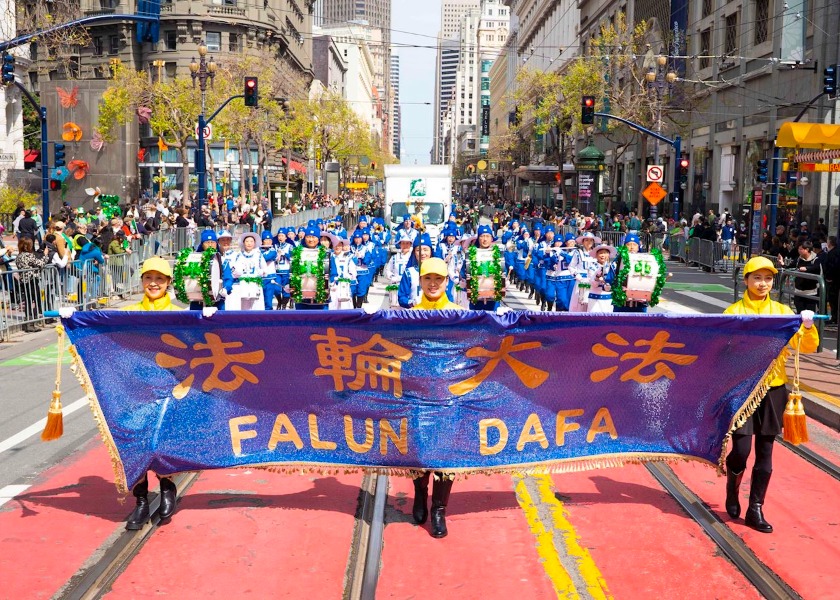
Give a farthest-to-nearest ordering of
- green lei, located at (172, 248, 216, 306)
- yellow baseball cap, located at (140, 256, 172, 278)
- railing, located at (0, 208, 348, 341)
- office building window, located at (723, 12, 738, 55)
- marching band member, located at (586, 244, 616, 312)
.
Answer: office building window, located at (723, 12, 738, 55) < railing, located at (0, 208, 348, 341) < marching band member, located at (586, 244, 616, 312) < green lei, located at (172, 248, 216, 306) < yellow baseball cap, located at (140, 256, 172, 278)

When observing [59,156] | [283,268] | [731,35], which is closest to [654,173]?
[731,35]

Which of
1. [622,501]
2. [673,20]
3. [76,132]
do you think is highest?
[673,20]

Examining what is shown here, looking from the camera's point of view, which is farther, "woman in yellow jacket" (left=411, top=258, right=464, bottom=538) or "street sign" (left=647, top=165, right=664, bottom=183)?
"street sign" (left=647, top=165, right=664, bottom=183)

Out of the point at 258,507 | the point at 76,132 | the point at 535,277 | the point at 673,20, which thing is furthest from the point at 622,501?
the point at 76,132

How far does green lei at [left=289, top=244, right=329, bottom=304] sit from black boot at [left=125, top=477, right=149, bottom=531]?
278 inches

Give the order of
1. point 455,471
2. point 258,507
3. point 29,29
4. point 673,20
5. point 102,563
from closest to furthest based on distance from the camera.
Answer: point 102,563 → point 455,471 → point 258,507 → point 29,29 → point 673,20

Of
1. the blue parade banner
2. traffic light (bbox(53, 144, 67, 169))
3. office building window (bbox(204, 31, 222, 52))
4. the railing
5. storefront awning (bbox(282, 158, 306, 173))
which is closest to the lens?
the blue parade banner

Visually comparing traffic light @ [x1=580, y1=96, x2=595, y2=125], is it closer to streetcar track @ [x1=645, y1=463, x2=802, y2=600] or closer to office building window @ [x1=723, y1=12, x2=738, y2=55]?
office building window @ [x1=723, y1=12, x2=738, y2=55]

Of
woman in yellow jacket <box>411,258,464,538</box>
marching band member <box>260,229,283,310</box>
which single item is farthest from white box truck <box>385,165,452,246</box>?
woman in yellow jacket <box>411,258,464,538</box>

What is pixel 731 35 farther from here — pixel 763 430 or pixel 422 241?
pixel 763 430

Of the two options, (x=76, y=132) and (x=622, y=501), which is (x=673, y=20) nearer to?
(x=76, y=132)

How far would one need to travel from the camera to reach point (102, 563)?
6.10 metres

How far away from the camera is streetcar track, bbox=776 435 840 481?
8508mm

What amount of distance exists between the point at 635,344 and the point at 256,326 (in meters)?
2.59
